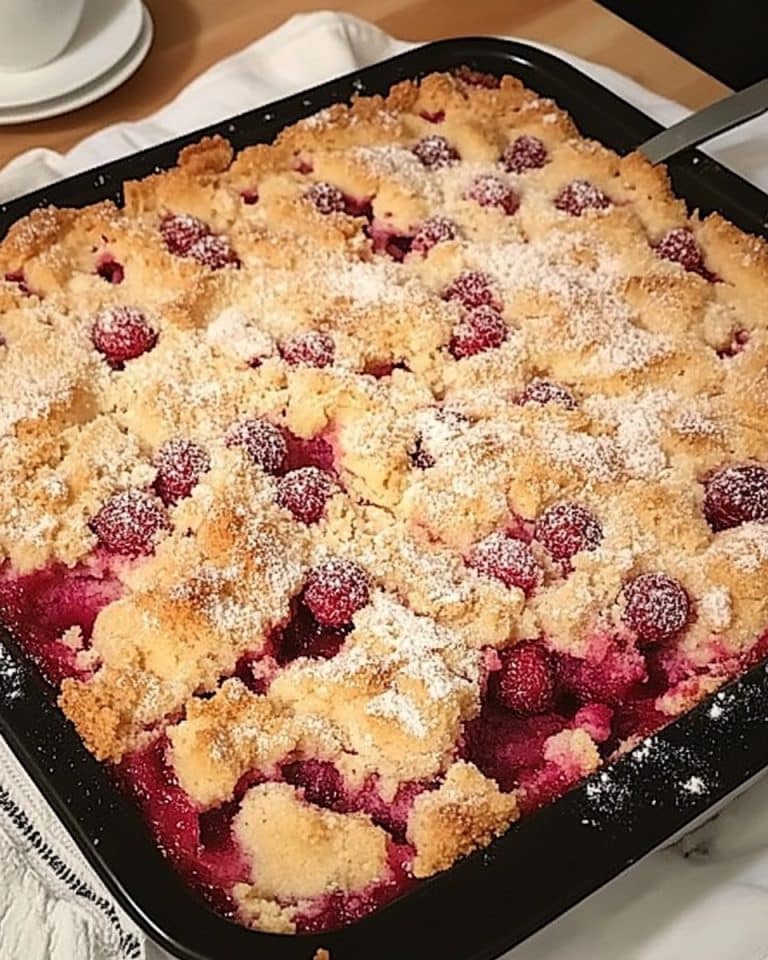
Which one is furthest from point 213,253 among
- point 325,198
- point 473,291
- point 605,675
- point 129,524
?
point 605,675

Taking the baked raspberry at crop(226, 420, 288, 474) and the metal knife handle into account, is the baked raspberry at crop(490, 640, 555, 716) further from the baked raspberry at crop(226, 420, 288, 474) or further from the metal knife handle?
the metal knife handle

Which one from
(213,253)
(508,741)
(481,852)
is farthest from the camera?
(213,253)

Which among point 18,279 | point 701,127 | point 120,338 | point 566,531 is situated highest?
point 18,279

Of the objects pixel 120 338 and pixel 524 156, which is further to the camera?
pixel 524 156

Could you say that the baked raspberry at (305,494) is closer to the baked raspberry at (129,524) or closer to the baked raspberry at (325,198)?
the baked raspberry at (129,524)

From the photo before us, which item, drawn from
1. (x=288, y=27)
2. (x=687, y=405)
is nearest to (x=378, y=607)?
(x=687, y=405)

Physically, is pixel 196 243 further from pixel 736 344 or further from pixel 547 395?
pixel 736 344
